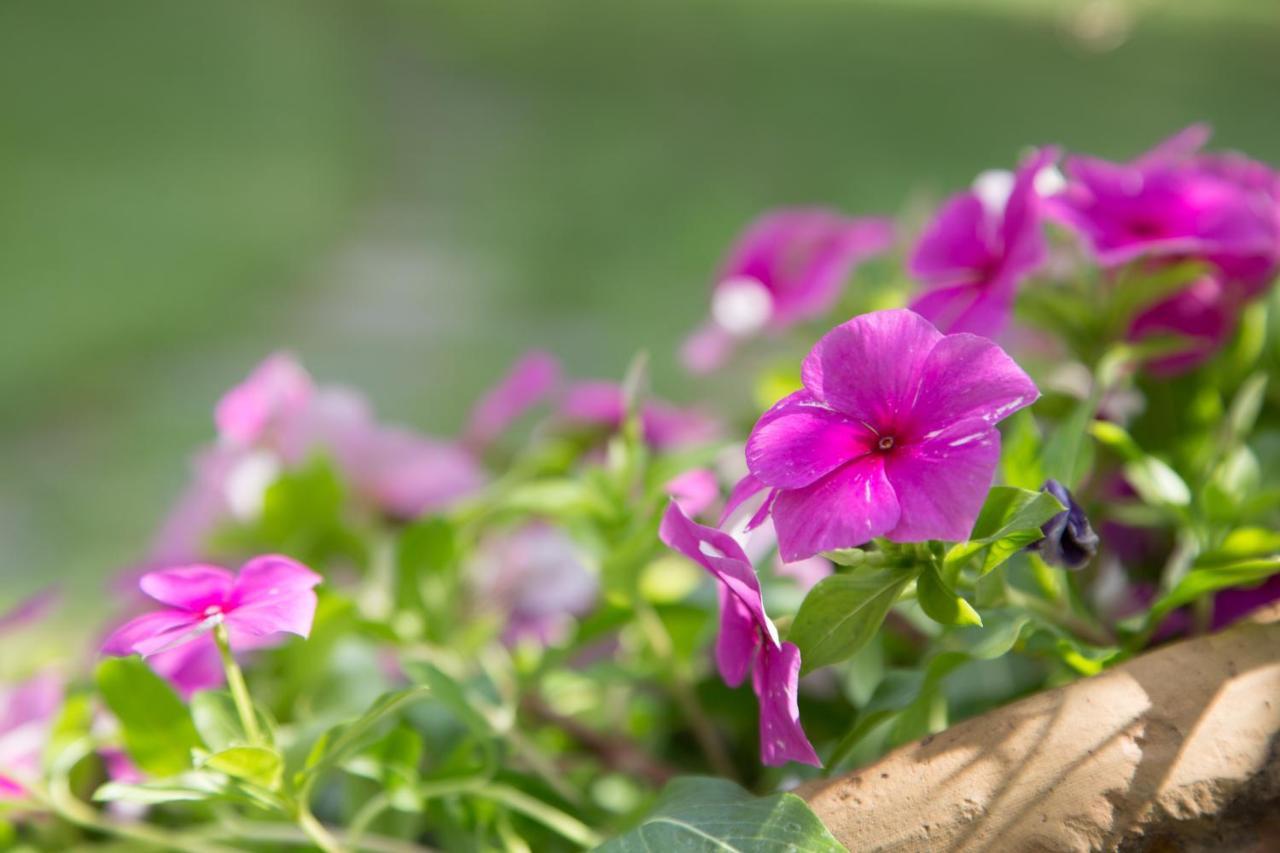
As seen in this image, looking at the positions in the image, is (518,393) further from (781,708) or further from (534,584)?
(781,708)

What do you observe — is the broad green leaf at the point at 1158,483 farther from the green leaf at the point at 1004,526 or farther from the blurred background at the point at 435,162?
the blurred background at the point at 435,162

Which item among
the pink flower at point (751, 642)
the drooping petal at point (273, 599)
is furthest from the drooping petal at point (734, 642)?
the drooping petal at point (273, 599)

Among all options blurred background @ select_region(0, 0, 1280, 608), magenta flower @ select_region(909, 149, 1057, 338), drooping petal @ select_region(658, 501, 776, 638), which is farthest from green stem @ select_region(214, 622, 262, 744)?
blurred background @ select_region(0, 0, 1280, 608)

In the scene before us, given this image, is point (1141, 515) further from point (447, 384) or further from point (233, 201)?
point (233, 201)

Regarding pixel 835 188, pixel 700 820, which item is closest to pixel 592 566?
pixel 700 820

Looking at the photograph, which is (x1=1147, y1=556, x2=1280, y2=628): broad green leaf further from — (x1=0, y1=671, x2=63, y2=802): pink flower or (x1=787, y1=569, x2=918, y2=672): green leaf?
(x1=0, y1=671, x2=63, y2=802): pink flower
